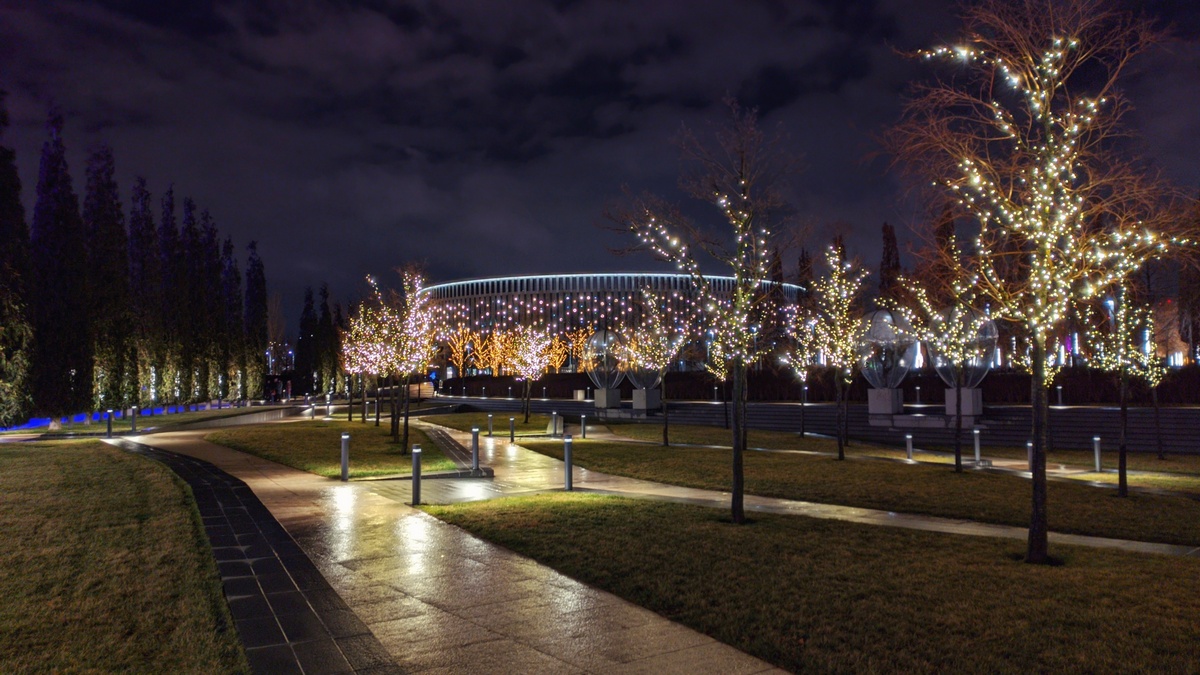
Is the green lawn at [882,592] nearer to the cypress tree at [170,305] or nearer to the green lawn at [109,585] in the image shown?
the green lawn at [109,585]

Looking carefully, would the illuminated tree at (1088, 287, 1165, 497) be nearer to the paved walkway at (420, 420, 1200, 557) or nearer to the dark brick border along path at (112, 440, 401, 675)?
the paved walkway at (420, 420, 1200, 557)

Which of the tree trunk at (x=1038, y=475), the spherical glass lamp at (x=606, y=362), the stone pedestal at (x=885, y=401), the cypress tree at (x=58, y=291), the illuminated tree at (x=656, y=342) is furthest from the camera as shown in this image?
the spherical glass lamp at (x=606, y=362)

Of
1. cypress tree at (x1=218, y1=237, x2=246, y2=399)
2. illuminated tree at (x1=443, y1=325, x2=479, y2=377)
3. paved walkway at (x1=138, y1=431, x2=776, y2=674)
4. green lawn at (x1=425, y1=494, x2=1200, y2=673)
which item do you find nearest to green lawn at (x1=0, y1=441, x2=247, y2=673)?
paved walkway at (x1=138, y1=431, x2=776, y2=674)

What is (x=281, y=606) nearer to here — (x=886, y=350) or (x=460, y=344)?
(x=886, y=350)

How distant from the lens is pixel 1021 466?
21359 mm

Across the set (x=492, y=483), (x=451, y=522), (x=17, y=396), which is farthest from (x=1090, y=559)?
(x=17, y=396)

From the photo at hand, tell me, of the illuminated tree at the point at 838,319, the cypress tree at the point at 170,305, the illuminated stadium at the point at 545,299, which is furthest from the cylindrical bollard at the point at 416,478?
the illuminated stadium at the point at 545,299

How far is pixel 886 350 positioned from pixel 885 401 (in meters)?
2.43

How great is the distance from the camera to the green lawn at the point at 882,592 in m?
5.74

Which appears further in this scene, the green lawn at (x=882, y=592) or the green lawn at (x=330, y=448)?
the green lawn at (x=330, y=448)

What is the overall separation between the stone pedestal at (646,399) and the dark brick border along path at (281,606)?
34372 millimetres

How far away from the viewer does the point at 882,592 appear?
7480mm

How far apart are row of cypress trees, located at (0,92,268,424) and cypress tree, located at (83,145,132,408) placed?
0.06 metres

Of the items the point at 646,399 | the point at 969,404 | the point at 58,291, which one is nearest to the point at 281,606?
the point at 969,404
